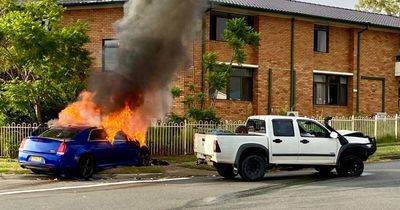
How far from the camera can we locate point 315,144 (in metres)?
15.3

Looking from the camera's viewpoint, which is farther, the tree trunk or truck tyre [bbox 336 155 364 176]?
the tree trunk

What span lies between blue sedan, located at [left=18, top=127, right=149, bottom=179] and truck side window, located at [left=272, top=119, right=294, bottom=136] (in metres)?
4.28

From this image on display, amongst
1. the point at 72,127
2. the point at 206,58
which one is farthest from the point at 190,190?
the point at 206,58

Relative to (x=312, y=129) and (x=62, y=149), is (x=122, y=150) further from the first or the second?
(x=312, y=129)

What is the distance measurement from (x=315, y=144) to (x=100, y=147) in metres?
5.57

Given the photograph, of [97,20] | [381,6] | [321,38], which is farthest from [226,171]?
[381,6]

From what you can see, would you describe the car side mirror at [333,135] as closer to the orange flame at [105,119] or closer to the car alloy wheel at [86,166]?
the orange flame at [105,119]

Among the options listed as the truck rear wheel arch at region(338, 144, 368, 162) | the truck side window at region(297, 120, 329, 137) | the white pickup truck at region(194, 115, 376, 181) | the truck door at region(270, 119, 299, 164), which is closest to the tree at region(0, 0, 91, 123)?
the white pickup truck at region(194, 115, 376, 181)

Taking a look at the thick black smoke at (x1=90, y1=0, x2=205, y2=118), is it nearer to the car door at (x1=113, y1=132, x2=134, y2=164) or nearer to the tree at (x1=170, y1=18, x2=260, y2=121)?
the car door at (x1=113, y1=132, x2=134, y2=164)

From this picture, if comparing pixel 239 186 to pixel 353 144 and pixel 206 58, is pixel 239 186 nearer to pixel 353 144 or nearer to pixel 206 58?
pixel 353 144

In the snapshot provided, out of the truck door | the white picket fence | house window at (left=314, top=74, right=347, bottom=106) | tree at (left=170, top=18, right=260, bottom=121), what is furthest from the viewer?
house window at (left=314, top=74, right=347, bottom=106)

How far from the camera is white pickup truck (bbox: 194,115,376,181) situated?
1453 cm

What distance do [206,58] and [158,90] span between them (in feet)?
19.8

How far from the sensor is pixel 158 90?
17609 mm
